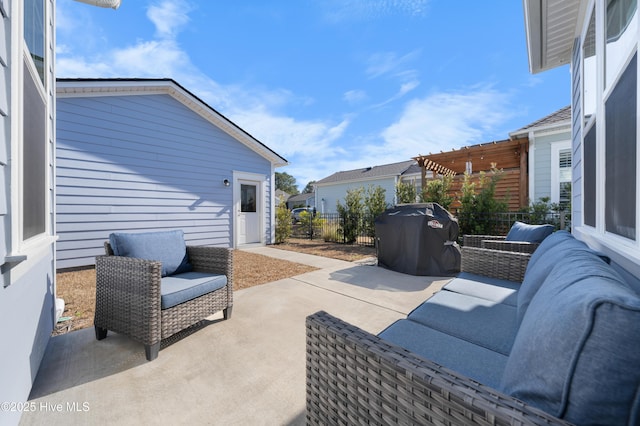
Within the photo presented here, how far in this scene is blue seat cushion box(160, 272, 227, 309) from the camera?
6.41ft

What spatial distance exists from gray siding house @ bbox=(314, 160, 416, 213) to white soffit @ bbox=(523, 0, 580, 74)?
11.6 metres

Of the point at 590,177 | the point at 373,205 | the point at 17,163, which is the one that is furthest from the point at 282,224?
the point at 590,177

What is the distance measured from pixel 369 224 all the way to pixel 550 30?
5.20 m

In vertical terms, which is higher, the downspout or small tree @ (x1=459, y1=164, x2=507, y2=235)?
the downspout

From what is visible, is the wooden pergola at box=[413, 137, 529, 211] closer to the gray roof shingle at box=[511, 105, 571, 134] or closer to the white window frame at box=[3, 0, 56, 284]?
the gray roof shingle at box=[511, 105, 571, 134]

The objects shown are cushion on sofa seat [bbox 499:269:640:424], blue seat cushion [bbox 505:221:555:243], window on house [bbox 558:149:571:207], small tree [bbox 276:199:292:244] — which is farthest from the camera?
small tree [bbox 276:199:292:244]

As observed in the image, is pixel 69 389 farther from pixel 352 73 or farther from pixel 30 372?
pixel 352 73

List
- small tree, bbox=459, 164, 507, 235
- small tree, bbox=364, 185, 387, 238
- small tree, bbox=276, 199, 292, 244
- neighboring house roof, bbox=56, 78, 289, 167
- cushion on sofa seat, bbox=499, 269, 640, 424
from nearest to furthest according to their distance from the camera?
1. cushion on sofa seat, bbox=499, 269, 640, 424
2. neighboring house roof, bbox=56, 78, 289, 167
3. small tree, bbox=459, 164, 507, 235
4. small tree, bbox=364, 185, 387, 238
5. small tree, bbox=276, 199, 292, 244

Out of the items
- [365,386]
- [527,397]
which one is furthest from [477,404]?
[365,386]

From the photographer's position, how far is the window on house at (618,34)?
1172 mm

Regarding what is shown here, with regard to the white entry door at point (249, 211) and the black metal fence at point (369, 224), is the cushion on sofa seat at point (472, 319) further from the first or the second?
the white entry door at point (249, 211)

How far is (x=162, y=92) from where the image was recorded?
18.4ft

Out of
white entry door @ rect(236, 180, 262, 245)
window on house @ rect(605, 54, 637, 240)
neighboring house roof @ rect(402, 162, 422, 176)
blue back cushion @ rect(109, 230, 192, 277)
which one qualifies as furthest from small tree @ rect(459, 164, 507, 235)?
neighboring house roof @ rect(402, 162, 422, 176)

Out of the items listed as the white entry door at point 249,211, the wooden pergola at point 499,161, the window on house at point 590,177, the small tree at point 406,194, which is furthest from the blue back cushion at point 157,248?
the wooden pergola at point 499,161
